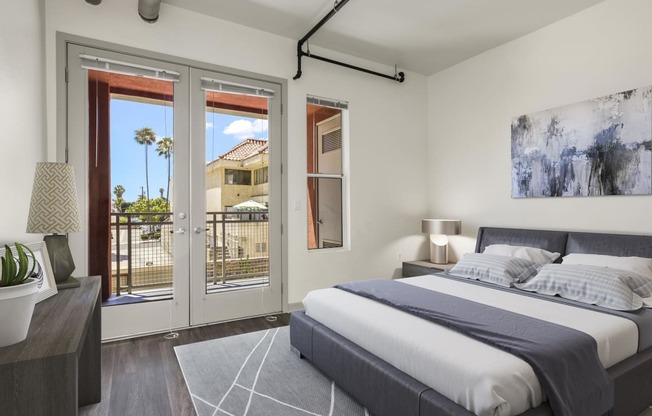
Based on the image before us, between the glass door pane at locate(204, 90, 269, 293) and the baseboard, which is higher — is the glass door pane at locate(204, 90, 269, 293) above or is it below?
above

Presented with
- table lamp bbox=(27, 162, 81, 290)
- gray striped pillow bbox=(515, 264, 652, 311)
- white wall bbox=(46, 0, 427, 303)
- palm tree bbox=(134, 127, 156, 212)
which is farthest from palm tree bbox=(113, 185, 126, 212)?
gray striped pillow bbox=(515, 264, 652, 311)

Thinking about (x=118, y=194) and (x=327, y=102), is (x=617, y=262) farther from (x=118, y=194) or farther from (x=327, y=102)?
(x=118, y=194)

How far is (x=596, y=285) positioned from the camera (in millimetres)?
2404

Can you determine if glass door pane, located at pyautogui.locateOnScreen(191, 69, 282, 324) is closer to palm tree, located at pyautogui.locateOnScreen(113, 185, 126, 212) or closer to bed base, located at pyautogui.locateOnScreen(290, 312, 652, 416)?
palm tree, located at pyautogui.locateOnScreen(113, 185, 126, 212)

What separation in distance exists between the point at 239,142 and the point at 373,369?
2.59 metres

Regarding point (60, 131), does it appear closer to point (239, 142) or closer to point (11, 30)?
point (11, 30)

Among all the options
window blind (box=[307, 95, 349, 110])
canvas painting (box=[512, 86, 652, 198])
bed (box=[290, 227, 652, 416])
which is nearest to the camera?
bed (box=[290, 227, 652, 416])

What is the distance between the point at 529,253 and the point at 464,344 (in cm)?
193

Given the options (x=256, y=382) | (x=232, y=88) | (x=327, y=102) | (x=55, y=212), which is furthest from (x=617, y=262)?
(x=55, y=212)

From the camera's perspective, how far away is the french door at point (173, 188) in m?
3.03

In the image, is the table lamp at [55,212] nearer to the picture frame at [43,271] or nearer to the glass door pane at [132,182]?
the picture frame at [43,271]

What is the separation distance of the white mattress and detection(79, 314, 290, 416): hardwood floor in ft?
3.31

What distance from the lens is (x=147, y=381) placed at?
238 cm

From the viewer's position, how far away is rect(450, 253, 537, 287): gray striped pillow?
296 centimetres
